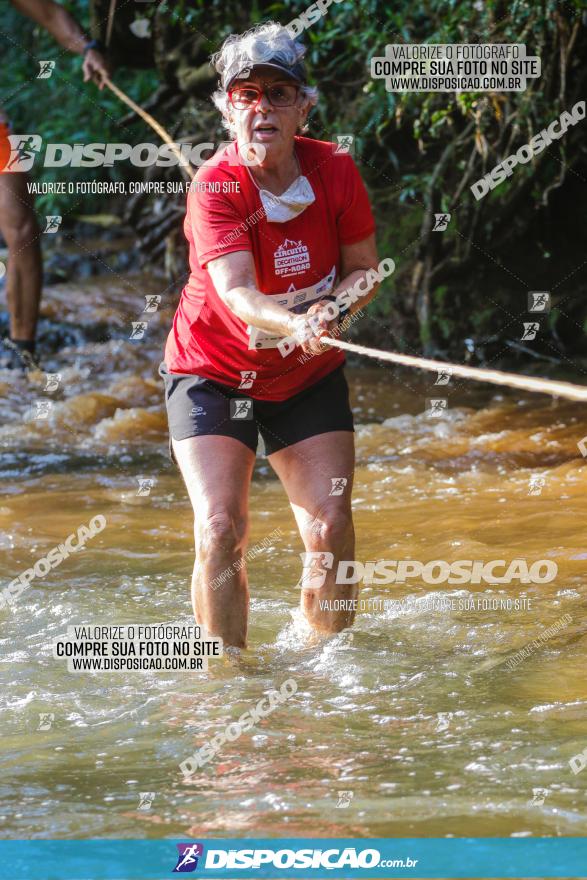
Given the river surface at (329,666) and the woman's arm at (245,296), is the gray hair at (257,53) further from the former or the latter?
the river surface at (329,666)

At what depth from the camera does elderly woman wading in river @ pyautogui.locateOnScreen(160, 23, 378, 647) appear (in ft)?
10.4

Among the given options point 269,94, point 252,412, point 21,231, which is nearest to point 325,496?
point 252,412

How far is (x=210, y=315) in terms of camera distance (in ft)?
10.8

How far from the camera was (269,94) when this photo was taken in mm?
3174

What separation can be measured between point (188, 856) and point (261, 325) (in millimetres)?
1311

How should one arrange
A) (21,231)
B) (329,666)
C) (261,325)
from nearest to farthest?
(261,325)
(329,666)
(21,231)

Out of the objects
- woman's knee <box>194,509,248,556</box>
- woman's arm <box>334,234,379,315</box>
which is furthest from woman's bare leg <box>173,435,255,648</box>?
woman's arm <box>334,234,379,315</box>

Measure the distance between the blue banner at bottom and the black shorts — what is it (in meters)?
1.23

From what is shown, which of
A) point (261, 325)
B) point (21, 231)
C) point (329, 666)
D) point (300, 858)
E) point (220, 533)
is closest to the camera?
point (300, 858)

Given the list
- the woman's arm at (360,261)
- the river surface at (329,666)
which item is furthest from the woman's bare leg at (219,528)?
the woman's arm at (360,261)

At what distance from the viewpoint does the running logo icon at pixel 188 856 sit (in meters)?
2.25

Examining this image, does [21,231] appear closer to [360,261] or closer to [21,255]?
[21,255]

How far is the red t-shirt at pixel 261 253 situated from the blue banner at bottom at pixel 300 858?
1346 mm

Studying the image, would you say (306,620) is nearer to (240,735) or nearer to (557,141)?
(240,735)
